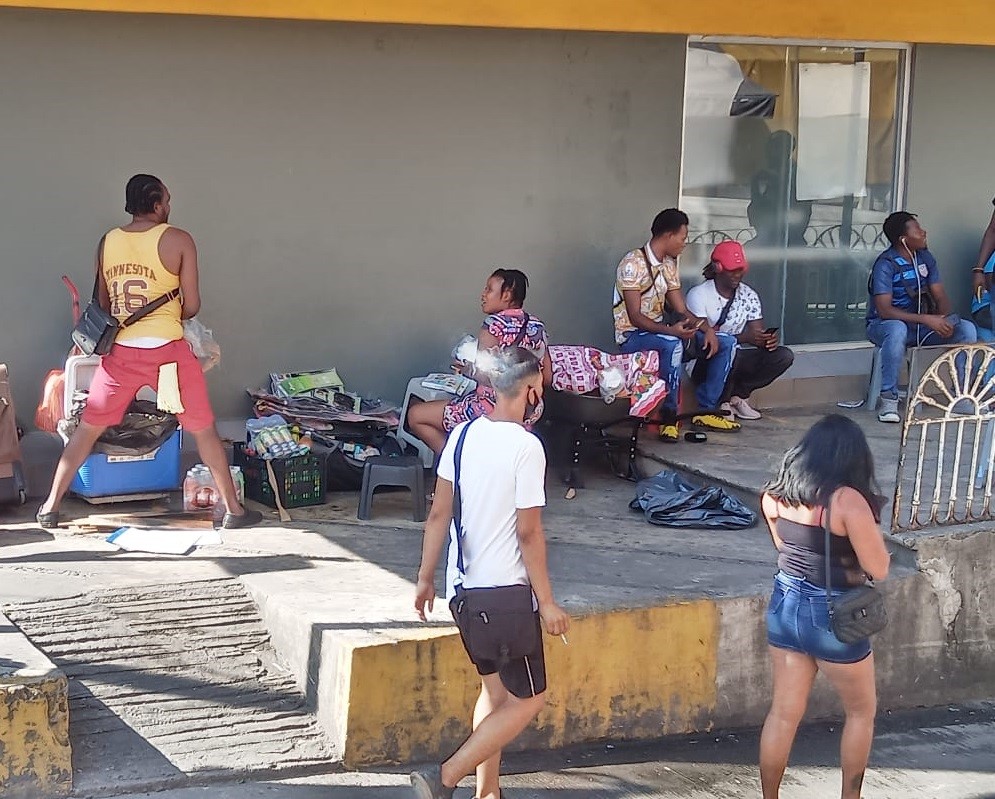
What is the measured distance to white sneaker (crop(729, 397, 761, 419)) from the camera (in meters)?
8.92

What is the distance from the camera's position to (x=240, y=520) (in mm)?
6758

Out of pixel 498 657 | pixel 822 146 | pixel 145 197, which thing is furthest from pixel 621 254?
pixel 498 657

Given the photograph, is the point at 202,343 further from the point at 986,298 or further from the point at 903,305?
the point at 986,298

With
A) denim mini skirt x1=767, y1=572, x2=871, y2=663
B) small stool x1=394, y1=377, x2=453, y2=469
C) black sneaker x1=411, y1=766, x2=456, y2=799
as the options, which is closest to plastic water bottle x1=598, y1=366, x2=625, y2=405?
small stool x1=394, y1=377, x2=453, y2=469

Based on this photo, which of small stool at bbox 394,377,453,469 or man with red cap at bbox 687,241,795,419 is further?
man with red cap at bbox 687,241,795,419

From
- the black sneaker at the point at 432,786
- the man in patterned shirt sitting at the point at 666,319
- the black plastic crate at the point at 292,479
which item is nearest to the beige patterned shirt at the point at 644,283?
the man in patterned shirt sitting at the point at 666,319

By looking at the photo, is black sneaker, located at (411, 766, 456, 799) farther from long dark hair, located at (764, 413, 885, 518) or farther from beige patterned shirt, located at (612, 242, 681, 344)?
beige patterned shirt, located at (612, 242, 681, 344)

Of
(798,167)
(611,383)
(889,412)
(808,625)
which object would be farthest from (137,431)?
(798,167)

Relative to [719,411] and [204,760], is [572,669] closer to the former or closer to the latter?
[204,760]

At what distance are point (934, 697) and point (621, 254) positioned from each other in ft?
11.4

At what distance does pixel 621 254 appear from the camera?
8.70 metres

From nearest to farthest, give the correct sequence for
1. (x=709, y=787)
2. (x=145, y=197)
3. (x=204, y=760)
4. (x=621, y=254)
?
(x=204, y=760) < (x=709, y=787) < (x=145, y=197) < (x=621, y=254)

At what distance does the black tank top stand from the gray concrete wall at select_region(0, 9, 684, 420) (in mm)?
4007

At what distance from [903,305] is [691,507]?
2.92 m
